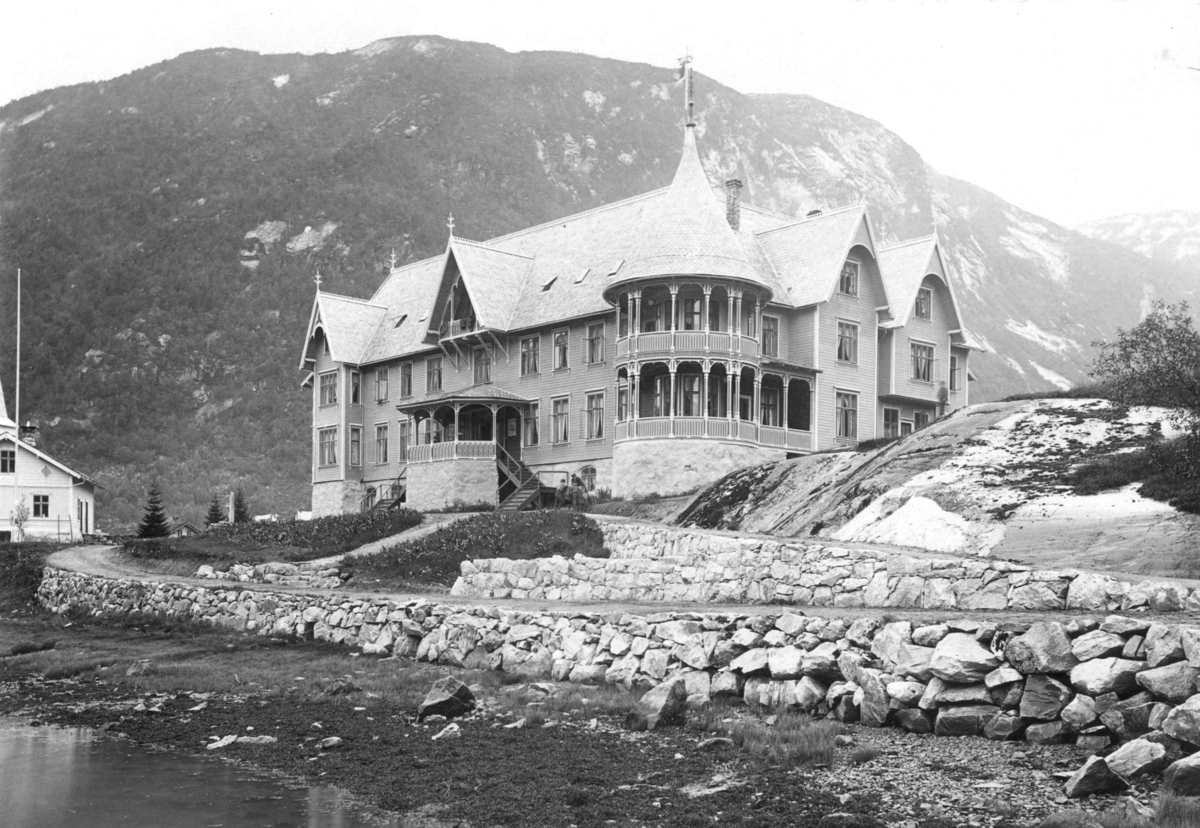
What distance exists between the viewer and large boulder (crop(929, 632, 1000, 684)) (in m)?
13.1

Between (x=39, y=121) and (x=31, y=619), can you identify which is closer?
(x=31, y=619)

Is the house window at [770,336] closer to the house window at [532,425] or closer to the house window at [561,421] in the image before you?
the house window at [561,421]

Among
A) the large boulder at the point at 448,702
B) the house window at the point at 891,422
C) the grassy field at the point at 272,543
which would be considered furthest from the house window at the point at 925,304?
the large boulder at the point at 448,702

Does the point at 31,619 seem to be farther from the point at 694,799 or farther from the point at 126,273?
the point at 126,273

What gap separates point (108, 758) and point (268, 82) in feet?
540

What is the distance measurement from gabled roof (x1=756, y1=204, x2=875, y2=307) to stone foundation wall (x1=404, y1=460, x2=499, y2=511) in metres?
13.6

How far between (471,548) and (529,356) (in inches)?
809

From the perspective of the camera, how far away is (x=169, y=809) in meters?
12.4

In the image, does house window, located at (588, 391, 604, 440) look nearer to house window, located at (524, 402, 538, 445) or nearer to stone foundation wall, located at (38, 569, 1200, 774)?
house window, located at (524, 402, 538, 445)

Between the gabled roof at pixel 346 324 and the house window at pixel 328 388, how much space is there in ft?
4.65

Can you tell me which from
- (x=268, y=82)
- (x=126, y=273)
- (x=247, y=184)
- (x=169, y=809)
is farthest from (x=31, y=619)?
(x=268, y=82)

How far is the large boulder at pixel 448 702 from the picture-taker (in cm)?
1605

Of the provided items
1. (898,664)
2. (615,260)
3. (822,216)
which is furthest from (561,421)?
(898,664)

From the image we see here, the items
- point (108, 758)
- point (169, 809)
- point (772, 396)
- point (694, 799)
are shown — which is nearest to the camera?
point (694, 799)
